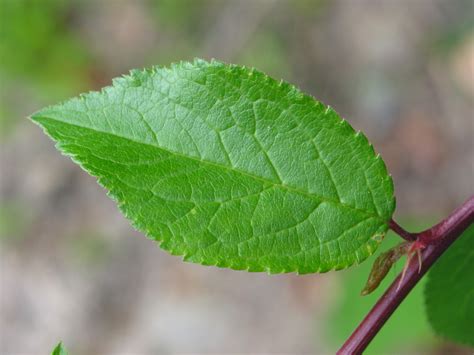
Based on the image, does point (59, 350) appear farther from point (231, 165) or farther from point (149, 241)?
point (149, 241)

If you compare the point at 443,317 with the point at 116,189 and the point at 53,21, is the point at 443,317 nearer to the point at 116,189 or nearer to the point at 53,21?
the point at 116,189

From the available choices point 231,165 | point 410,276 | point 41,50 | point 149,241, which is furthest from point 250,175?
point 41,50

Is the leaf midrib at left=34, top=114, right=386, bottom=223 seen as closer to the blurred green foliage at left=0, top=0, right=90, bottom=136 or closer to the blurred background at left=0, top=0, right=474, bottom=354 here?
the blurred background at left=0, top=0, right=474, bottom=354

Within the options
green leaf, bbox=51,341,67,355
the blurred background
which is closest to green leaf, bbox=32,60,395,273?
green leaf, bbox=51,341,67,355

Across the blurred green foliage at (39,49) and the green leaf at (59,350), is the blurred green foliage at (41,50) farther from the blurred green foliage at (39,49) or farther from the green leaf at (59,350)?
the green leaf at (59,350)

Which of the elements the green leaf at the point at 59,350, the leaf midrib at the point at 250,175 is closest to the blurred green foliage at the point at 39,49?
the leaf midrib at the point at 250,175

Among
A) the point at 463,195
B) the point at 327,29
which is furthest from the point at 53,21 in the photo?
the point at 463,195

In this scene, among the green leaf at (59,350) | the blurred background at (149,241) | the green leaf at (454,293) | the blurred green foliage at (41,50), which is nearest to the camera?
the green leaf at (59,350)
